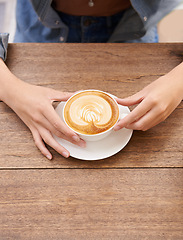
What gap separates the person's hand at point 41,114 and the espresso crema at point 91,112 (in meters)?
0.03

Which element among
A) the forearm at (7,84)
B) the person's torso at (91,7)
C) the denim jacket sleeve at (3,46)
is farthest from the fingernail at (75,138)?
the person's torso at (91,7)

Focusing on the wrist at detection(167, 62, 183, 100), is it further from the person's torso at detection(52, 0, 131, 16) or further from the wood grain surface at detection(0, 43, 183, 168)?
the person's torso at detection(52, 0, 131, 16)

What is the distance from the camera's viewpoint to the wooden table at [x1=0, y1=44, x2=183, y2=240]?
611mm

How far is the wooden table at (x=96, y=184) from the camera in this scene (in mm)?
611

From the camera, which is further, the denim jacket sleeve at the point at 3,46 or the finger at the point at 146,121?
the denim jacket sleeve at the point at 3,46

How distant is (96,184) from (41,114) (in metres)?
0.27

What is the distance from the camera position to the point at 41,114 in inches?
29.8

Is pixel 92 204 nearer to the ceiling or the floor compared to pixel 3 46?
nearer to the floor

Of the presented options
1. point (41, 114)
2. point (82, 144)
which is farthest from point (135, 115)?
point (41, 114)

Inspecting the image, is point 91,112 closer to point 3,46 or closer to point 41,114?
point 41,114

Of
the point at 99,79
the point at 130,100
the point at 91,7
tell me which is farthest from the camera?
the point at 91,7

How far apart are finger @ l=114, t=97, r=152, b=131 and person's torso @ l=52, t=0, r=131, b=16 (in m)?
0.61

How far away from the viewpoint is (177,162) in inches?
27.4

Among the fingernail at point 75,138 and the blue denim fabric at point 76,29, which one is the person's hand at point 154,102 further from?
the blue denim fabric at point 76,29
